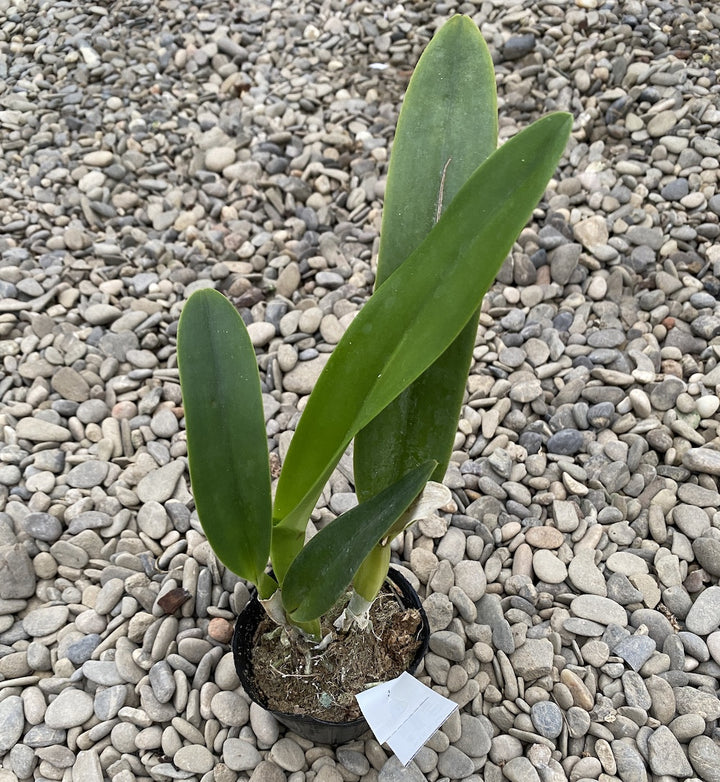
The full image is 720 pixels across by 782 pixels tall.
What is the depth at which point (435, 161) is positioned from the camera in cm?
80

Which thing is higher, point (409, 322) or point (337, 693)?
point (409, 322)

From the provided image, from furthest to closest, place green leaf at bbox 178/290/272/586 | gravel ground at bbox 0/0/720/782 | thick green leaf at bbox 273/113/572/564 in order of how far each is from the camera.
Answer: gravel ground at bbox 0/0/720/782, green leaf at bbox 178/290/272/586, thick green leaf at bbox 273/113/572/564

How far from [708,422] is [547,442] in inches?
11.9

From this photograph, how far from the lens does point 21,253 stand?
1777 millimetres

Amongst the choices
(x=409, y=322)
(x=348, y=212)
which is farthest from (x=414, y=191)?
(x=348, y=212)

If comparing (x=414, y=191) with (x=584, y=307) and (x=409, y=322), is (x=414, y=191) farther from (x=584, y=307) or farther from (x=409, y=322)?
(x=584, y=307)

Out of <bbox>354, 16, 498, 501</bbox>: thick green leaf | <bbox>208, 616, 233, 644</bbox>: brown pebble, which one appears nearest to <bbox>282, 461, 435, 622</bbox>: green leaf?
<bbox>354, 16, 498, 501</bbox>: thick green leaf

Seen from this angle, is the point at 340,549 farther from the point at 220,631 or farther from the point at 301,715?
the point at 220,631

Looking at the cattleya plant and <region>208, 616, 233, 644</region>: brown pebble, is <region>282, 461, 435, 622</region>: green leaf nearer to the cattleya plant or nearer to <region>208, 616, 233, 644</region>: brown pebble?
the cattleya plant

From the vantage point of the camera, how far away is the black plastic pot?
3.08 feet

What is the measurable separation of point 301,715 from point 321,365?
2.41ft

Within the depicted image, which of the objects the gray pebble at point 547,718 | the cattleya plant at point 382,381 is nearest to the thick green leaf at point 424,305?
the cattleya plant at point 382,381

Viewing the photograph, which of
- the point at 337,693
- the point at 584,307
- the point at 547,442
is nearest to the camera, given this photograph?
the point at 337,693

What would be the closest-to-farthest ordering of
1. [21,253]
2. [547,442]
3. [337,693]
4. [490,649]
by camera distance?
[337,693], [490,649], [547,442], [21,253]
